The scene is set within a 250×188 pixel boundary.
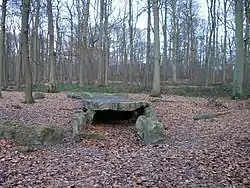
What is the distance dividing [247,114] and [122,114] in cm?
482

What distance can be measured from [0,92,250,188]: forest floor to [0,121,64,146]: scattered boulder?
30 centimetres

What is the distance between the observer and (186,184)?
5094 millimetres

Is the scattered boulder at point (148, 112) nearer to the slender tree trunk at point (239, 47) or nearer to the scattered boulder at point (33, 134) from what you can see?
the scattered boulder at point (33, 134)

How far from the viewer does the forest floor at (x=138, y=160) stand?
17.4ft

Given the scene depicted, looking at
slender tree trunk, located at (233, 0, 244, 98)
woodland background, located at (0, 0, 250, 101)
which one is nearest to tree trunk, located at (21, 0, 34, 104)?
woodland background, located at (0, 0, 250, 101)

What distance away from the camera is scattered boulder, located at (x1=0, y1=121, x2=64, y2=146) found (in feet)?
26.3

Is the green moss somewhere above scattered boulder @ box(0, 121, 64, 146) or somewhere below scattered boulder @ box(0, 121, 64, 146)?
below

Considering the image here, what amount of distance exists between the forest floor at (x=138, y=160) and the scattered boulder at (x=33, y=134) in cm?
30

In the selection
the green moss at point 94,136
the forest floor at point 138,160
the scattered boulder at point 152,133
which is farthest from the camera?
the green moss at point 94,136

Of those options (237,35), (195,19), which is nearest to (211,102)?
(237,35)

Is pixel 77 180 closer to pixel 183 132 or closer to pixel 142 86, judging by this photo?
pixel 183 132

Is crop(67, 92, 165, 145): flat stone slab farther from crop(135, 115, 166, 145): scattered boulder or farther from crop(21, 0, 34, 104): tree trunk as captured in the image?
crop(21, 0, 34, 104): tree trunk

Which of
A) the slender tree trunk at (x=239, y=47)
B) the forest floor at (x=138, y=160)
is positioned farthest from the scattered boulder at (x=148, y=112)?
the slender tree trunk at (x=239, y=47)

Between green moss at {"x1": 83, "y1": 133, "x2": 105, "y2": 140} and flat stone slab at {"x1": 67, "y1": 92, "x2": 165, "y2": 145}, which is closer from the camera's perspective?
flat stone slab at {"x1": 67, "y1": 92, "x2": 165, "y2": 145}
